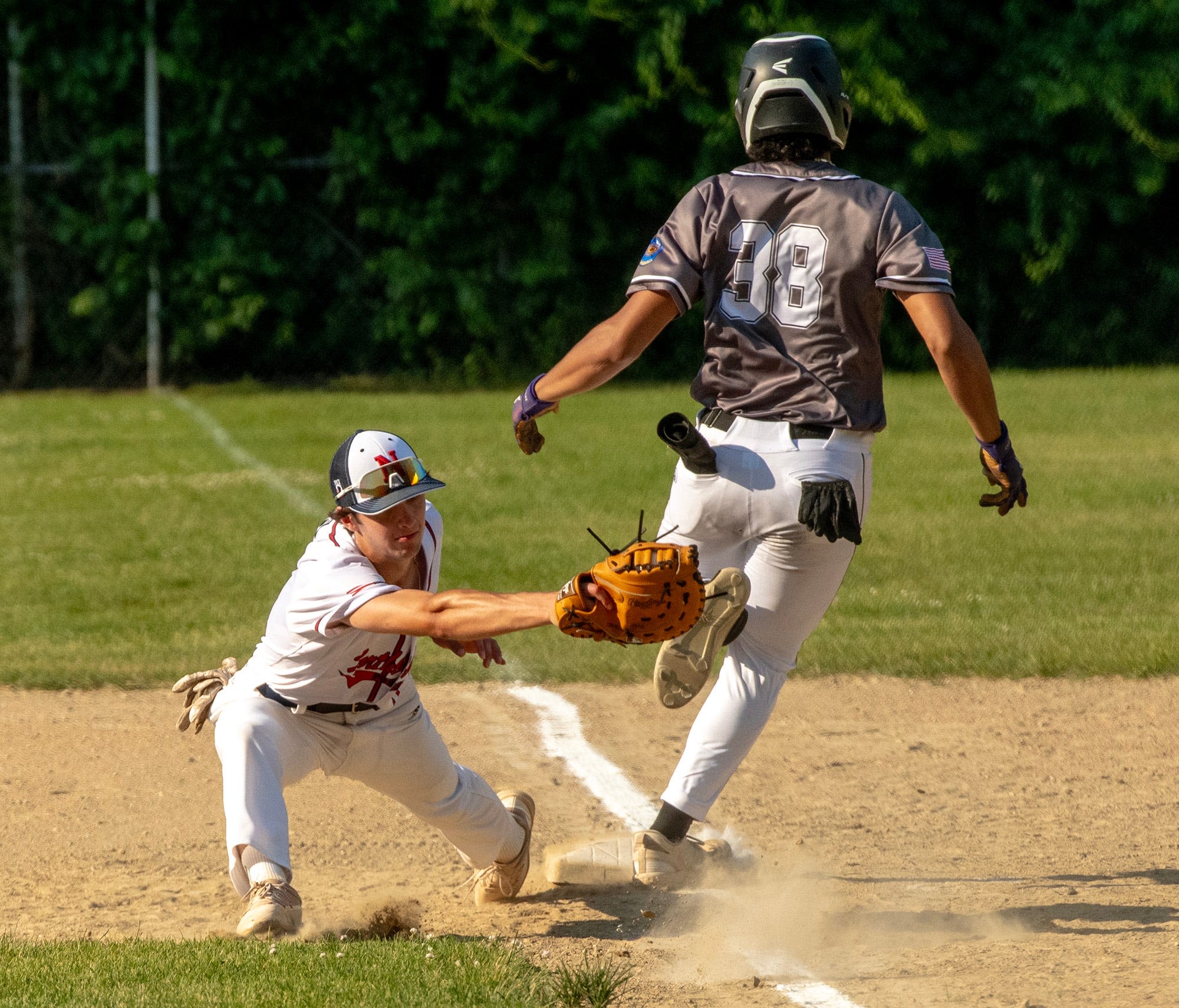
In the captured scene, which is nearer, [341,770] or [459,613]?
[459,613]

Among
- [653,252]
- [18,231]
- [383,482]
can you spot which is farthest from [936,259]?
[18,231]

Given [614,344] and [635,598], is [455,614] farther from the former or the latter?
[614,344]

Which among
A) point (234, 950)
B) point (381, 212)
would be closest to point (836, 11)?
point (381, 212)

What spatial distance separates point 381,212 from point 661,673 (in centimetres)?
1674

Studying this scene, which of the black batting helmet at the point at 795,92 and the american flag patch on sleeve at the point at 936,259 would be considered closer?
the american flag patch on sleeve at the point at 936,259

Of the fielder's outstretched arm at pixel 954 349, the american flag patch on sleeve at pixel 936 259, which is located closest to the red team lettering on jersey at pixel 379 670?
the fielder's outstretched arm at pixel 954 349

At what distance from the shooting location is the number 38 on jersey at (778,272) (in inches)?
160

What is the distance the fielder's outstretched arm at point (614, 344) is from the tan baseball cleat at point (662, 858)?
126cm

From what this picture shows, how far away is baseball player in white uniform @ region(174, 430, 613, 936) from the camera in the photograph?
3.95 m

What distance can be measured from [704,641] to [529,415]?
79 cm

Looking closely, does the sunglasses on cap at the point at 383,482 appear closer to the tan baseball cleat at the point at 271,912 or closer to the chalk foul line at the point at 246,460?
the tan baseball cleat at the point at 271,912

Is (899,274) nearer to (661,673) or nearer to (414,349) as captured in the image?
(661,673)

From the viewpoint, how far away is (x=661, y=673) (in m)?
4.11

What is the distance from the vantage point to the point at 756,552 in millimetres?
4199
